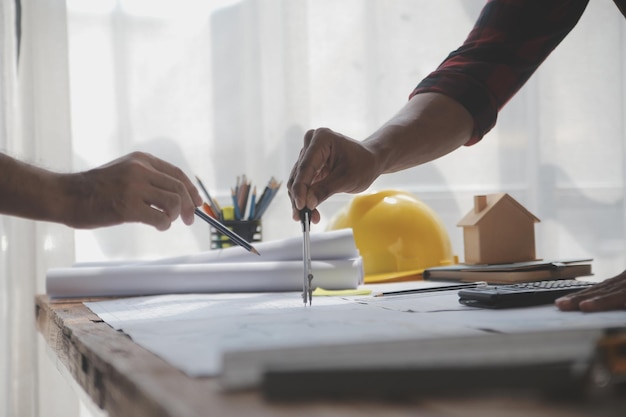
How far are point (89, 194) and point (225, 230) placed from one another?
8.3 inches

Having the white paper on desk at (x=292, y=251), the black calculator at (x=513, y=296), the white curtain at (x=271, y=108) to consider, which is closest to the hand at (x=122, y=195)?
the white paper on desk at (x=292, y=251)

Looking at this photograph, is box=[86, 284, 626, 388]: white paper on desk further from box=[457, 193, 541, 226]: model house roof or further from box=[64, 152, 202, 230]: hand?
box=[457, 193, 541, 226]: model house roof

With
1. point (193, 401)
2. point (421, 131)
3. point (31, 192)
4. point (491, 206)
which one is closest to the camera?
point (193, 401)

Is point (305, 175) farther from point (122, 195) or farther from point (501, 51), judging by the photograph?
point (501, 51)

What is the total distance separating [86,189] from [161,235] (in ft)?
3.20

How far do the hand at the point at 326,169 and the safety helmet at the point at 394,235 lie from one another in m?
0.20

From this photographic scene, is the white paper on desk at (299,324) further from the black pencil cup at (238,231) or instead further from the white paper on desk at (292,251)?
the black pencil cup at (238,231)

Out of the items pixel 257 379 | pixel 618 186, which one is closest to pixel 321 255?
pixel 257 379

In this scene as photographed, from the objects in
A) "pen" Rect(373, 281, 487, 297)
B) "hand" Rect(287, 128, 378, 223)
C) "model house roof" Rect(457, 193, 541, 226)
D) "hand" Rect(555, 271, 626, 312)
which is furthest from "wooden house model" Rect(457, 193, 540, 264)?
"hand" Rect(555, 271, 626, 312)

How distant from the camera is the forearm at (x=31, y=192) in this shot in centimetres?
86

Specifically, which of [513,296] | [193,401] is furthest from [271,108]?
[193,401]

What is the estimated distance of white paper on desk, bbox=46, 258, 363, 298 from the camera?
1047mm

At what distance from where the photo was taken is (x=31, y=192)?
0.86 m

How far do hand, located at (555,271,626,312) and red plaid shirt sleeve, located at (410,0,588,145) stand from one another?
18.0 inches
